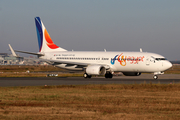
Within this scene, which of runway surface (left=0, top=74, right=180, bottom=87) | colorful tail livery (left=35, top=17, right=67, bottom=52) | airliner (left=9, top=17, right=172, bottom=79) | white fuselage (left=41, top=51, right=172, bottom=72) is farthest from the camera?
colorful tail livery (left=35, top=17, right=67, bottom=52)

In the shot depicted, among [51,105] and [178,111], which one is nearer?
[178,111]

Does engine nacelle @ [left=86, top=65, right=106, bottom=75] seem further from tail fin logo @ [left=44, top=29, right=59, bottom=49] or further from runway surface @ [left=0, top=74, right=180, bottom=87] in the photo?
tail fin logo @ [left=44, top=29, right=59, bottom=49]

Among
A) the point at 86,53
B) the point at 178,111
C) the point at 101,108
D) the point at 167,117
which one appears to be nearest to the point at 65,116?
the point at 101,108

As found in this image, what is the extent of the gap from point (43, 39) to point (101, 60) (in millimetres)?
12842

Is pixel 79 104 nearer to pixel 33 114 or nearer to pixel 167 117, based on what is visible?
pixel 33 114

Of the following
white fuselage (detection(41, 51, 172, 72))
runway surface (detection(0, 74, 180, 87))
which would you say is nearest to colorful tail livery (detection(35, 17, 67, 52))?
white fuselage (detection(41, 51, 172, 72))

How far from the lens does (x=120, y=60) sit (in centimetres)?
4375

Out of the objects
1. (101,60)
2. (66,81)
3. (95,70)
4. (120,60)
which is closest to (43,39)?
(101,60)

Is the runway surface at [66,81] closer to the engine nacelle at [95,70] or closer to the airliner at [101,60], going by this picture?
the airliner at [101,60]

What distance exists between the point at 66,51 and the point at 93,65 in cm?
729

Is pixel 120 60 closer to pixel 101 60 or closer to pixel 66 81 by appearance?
pixel 101 60

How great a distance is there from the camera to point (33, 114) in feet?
42.3

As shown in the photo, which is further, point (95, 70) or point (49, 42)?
point (49, 42)

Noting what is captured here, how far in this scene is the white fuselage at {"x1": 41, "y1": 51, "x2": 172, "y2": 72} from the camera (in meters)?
42.0
